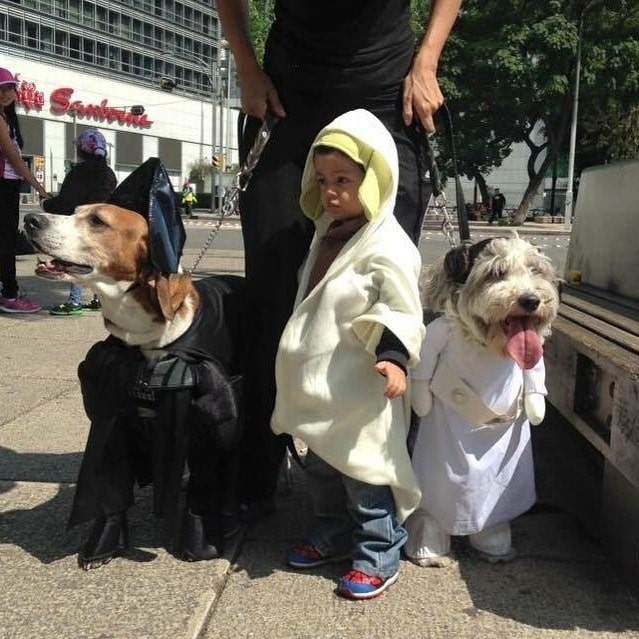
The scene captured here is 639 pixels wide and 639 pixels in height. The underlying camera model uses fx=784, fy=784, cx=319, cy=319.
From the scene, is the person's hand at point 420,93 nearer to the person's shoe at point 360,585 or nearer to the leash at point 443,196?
the leash at point 443,196

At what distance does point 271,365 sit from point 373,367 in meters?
0.57

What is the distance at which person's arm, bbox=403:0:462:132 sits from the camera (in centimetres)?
290

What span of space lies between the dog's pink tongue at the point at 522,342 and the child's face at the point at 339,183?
644 millimetres

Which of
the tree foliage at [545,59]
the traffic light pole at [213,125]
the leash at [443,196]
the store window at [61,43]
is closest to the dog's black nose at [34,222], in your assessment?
the leash at [443,196]

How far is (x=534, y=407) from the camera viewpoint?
270 cm

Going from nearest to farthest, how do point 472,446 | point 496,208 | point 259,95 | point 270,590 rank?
point 270,590 → point 472,446 → point 259,95 → point 496,208

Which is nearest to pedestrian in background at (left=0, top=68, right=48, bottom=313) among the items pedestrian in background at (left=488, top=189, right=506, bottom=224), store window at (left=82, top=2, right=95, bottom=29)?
pedestrian in background at (left=488, top=189, right=506, bottom=224)

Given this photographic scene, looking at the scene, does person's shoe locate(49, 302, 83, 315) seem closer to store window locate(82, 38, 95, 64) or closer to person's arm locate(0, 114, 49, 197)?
person's arm locate(0, 114, 49, 197)

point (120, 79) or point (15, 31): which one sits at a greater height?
point (15, 31)

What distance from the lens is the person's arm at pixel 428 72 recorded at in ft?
9.50

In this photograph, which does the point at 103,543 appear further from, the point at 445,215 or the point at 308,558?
the point at 445,215

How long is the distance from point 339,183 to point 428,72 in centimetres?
62

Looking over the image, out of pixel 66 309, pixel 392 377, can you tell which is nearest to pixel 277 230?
pixel 392 377

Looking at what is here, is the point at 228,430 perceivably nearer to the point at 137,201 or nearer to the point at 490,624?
the point at 137,201
